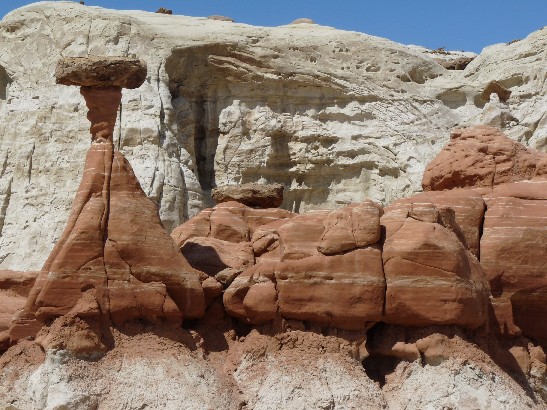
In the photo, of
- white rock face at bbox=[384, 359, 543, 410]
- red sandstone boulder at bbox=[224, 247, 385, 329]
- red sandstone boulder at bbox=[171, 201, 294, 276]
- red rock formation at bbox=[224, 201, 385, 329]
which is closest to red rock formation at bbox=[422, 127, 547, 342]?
white rock face at bbox=[384, 359, 543, 410]

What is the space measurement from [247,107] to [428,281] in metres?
22.2

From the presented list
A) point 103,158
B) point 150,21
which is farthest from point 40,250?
point 103,158

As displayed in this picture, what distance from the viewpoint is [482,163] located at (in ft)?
74.7

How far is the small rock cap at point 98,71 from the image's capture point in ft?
64.1

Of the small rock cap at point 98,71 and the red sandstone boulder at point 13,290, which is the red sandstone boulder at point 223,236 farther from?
the small rock cap at point 98,71

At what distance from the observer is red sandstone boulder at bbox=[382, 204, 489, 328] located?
18.9m

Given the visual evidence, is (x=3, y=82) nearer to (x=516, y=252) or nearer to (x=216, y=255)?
(x=216, y=255)

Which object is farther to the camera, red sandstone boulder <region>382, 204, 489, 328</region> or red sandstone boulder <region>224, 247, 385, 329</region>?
red sandstone boulder <region>224, 247, 385, 329</region>

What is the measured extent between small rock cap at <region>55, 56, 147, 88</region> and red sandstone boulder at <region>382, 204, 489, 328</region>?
5.27 meters

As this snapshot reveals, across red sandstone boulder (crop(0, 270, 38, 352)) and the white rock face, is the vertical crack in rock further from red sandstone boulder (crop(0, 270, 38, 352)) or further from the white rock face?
the white rock face

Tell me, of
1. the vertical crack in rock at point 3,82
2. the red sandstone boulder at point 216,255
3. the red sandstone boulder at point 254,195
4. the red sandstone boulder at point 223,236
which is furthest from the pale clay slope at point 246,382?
the vertical crack in rock at point 3,82

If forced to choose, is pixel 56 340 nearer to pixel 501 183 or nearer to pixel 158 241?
pixel 158 241

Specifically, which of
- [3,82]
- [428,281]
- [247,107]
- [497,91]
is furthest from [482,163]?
[3,82]

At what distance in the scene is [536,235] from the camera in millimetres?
20891
